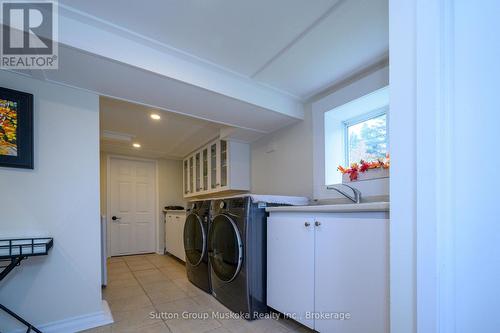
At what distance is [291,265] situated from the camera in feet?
5.38

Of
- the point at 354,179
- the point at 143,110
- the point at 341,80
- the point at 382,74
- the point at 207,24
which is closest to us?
the point at 207,24

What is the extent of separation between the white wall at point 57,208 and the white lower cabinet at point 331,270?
1.41m

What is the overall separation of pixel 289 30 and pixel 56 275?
7.53 ft

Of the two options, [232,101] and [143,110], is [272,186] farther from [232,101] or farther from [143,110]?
[143,110]

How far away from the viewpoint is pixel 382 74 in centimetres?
176

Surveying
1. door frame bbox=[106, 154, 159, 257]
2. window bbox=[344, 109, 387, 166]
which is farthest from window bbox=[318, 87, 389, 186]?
door frame bbox=[106, 154, 159, 257]

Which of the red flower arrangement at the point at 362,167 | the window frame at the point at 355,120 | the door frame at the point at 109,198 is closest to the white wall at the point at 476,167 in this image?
the red flower arrangement at the point at 362,167

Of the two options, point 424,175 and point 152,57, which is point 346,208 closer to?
point 424,175

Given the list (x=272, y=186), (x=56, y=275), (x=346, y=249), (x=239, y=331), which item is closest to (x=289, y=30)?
(x=346, y=249)

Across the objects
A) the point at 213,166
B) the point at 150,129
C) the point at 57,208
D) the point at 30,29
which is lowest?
the point at 57,208

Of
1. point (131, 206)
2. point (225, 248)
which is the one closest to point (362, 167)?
point (225, 248)

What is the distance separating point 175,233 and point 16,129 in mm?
2756

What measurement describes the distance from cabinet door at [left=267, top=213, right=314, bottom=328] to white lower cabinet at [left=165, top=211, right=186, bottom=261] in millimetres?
2010

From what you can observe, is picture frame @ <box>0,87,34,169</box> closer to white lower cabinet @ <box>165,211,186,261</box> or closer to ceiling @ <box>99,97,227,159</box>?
ceiling @ <box>99,97,227,159</box>
